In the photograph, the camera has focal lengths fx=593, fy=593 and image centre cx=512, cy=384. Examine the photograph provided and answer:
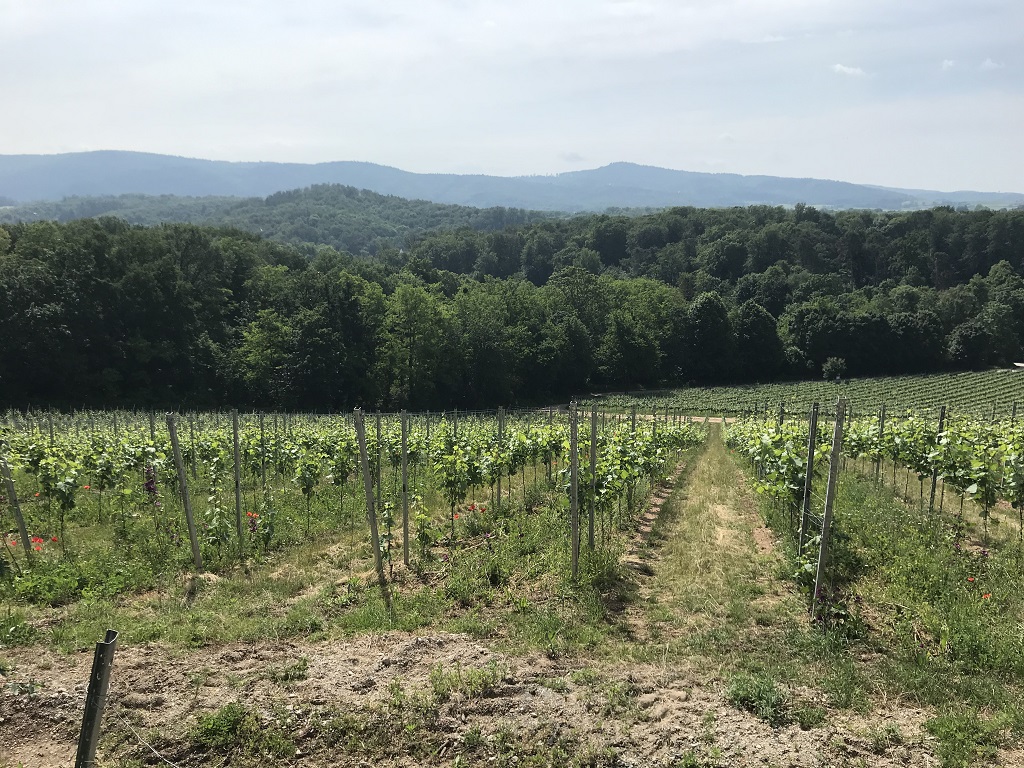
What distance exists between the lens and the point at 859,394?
5522cm

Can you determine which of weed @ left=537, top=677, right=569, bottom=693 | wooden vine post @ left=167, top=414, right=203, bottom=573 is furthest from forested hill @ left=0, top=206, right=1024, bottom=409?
weed @ left=537, top=677, right=569, bottom=693

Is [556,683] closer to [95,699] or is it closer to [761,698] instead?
[761,698]

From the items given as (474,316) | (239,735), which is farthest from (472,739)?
(474,316)

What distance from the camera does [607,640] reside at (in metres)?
6.55

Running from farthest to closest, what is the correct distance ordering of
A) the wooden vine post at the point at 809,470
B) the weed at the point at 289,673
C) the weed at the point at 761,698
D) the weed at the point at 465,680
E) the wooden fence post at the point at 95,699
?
the wooden vine post at the point at 809,470
the weed at the point at 289,673
the weed at the point at 465,680
the weed at the point at 761,698
the wooden fence post at the point at 95,699

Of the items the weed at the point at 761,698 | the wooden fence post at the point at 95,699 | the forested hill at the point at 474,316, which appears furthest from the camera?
the forested hill at the point at 474,316

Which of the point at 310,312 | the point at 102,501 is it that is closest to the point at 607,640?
the point at 102,501

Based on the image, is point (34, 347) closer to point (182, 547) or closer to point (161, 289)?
point (161, 289)

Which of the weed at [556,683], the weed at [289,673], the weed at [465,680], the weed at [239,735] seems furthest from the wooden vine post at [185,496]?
the weed at [556,683]

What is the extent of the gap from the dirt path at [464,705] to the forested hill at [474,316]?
42321 mm

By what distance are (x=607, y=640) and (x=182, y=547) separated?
671cm

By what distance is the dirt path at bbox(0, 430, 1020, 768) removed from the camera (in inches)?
188

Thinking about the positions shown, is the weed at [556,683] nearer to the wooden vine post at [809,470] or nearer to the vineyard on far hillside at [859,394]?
the wooden vine post at [809,470]

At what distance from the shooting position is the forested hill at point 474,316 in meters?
43.0
